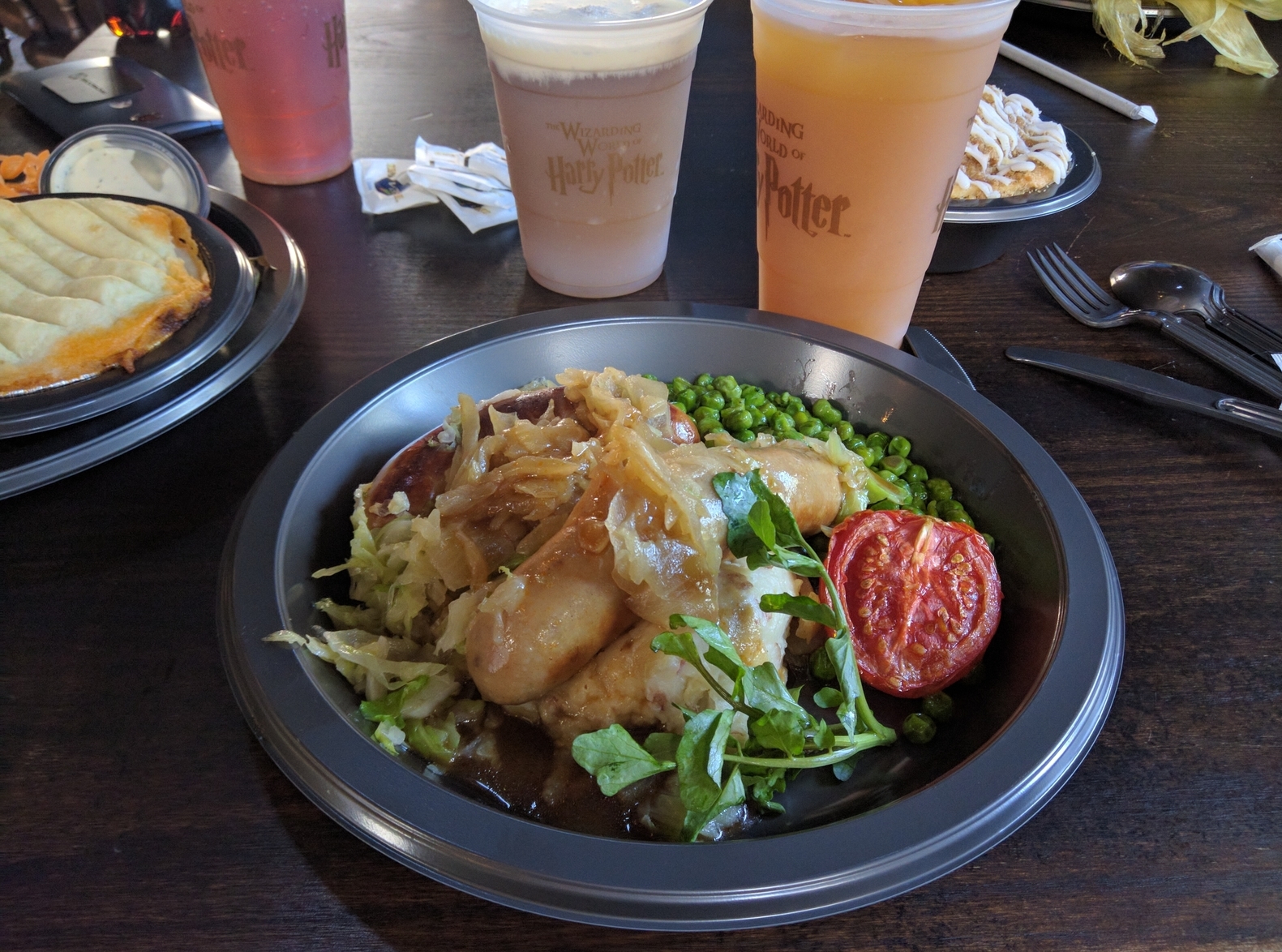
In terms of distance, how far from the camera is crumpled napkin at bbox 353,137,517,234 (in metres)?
2.46

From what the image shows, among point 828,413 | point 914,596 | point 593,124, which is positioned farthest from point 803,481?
point 593,124

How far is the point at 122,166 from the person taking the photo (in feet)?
7.71

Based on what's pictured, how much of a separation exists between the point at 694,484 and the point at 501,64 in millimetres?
1119

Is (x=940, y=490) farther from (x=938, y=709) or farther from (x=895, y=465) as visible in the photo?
(x=938, y=709)

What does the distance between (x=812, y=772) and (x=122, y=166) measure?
253 cm

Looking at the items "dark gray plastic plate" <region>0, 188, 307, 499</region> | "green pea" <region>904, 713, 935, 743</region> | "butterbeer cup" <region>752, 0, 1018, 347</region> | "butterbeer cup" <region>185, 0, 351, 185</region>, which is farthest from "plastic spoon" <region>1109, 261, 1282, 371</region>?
"butterbeer cup" <region>185, 0, 351, 185</region>

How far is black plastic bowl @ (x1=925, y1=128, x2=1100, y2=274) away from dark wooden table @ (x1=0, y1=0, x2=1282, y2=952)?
2.2 inches

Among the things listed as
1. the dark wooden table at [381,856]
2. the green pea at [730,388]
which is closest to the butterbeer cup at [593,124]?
the dark wooden table at [381,856]

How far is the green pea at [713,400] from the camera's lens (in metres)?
1.64

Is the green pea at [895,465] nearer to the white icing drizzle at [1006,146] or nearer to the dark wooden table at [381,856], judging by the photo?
the dark wooden table at [381,856]

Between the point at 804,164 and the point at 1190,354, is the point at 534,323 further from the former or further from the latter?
the point at 1190,354

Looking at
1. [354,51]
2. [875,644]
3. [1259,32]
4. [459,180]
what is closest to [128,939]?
[875,644]

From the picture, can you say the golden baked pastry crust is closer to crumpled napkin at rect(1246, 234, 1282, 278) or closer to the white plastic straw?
crumpled napkin at rect(1246, 234, 1282, 278)

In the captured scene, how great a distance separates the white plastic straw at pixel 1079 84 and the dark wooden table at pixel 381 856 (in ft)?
2.06
